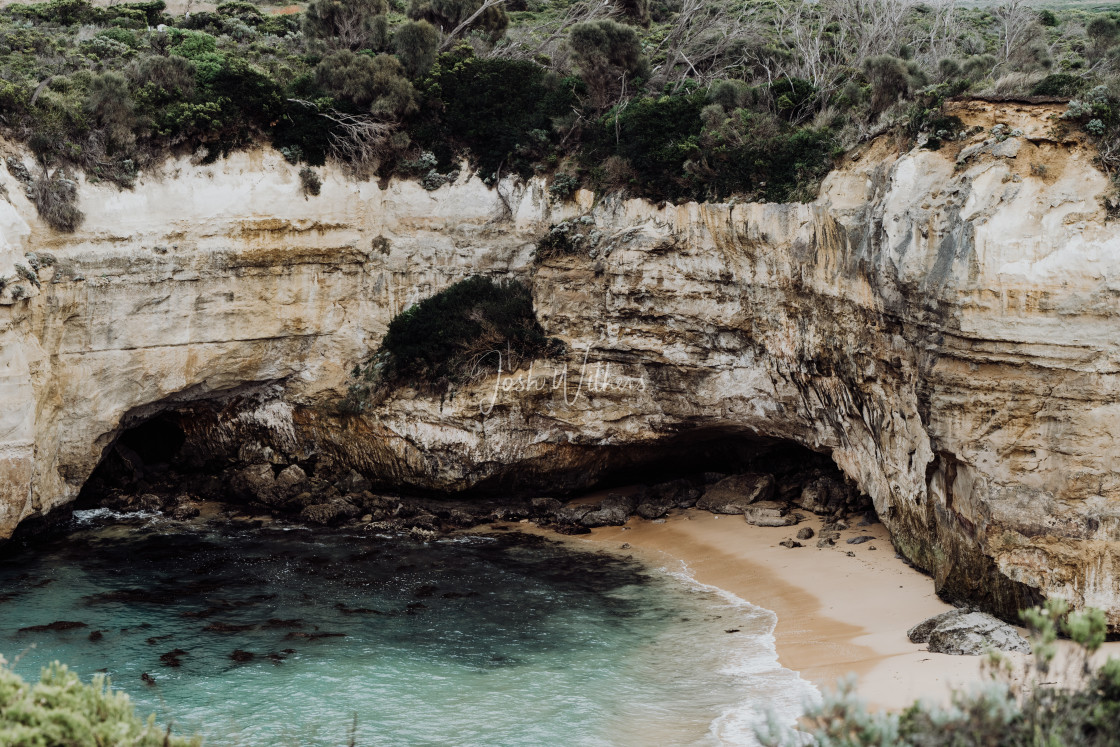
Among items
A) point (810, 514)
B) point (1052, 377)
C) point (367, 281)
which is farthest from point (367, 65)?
point (1052, 377)

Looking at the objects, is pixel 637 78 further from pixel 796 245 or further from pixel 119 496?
pixel 119 496

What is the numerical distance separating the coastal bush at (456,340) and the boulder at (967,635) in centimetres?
1089

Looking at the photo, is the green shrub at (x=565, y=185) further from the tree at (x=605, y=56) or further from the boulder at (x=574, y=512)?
the boulder at (x=574, y=512)

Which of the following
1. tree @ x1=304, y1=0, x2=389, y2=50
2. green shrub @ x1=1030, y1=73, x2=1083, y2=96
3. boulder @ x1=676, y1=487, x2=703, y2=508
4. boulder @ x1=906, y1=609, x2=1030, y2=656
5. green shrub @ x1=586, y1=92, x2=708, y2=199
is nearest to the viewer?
boulder @ x1=906, y1=609, x2=1030, y2=656

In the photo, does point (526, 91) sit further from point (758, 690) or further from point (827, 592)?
point (758, 690)

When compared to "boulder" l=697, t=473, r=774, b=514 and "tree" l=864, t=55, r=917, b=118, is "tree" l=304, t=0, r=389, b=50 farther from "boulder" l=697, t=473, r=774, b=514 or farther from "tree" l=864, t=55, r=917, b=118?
"boulder" l=697, t=473, r=774, b=514

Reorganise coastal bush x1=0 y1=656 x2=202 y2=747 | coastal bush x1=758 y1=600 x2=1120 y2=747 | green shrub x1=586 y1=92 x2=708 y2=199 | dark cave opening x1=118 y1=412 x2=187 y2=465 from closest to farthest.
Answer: coastal bush x1=758 y1=600 x2=1120 y2=747 < coastal bush x1=0 y1=656 x2=202 y2=747 < green shrub x1=586 y1=92 x2=708 y2=199 < dark cave opening x1=118 y1=412 x2=187 y2=465

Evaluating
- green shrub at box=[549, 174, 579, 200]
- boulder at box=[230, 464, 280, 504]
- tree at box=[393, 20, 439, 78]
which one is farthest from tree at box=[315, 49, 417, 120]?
boulder at box=[230, 464, 280, 504]

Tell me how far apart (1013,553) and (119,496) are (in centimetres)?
2150

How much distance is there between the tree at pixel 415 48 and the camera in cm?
2458

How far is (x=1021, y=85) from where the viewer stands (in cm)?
1623

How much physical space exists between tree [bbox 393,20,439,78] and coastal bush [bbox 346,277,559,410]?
6.20 m

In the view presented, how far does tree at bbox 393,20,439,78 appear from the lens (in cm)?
2458

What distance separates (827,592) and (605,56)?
14.5 m
